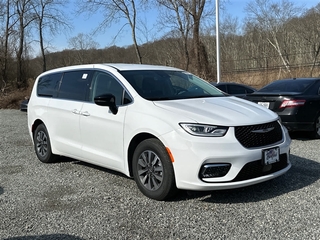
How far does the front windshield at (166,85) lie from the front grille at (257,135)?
3.67ft

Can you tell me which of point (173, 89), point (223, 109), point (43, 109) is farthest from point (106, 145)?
point (43, 109)

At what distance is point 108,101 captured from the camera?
4699 millimetres

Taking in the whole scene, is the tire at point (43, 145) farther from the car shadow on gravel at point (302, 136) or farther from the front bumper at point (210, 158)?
the car shadow on gravel at point (302, 136)

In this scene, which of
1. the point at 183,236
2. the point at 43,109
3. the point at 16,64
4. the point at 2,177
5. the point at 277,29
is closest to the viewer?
the point at 183,236

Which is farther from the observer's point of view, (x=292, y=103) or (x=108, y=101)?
(x=292, y=103)

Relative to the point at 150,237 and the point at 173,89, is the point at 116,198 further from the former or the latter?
the point at 173,89

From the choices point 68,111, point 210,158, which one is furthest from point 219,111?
point 68,111

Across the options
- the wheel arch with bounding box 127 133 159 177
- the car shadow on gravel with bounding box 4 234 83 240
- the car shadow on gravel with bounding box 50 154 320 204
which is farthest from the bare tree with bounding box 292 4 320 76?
the car shadow on gravel with bounding box 4 234 83 240

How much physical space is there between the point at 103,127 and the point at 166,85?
3.51ft

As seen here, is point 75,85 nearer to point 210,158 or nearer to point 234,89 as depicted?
point 210,158

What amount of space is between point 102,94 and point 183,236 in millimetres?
2469

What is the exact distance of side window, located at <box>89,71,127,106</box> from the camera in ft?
15.9

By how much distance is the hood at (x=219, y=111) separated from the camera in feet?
→ 13.2

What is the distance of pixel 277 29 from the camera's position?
42312 mm
